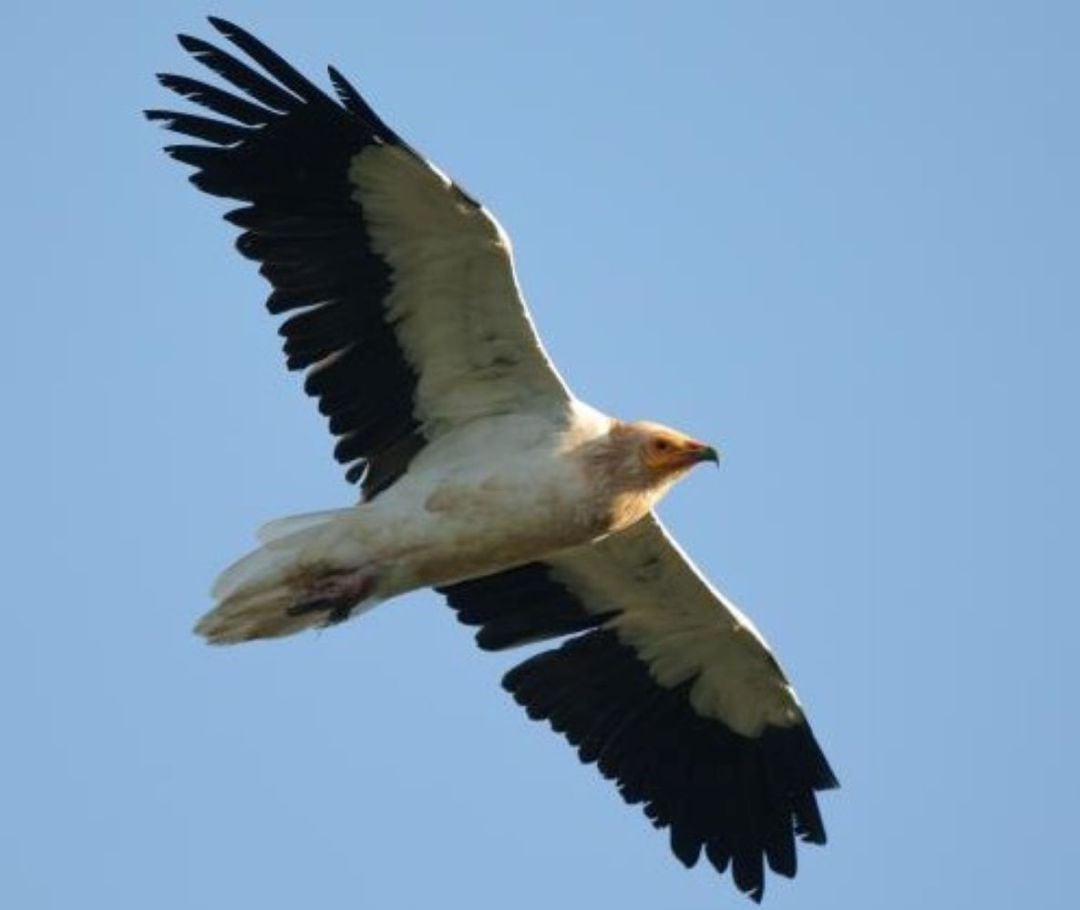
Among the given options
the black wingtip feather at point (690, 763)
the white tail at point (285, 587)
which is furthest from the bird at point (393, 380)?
the black wingtip feather at point (690, 763)

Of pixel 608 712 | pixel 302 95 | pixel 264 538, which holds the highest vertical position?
pixel 302 95

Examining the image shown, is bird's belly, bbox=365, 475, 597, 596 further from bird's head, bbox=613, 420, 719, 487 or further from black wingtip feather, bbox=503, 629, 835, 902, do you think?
black wingtip feather, bbox=503, 629, 835, 902

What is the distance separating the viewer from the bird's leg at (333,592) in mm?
12625

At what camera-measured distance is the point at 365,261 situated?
12.7m

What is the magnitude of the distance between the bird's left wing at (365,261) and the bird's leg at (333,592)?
2.03 ft

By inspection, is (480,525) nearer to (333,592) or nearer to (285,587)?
(333,592)

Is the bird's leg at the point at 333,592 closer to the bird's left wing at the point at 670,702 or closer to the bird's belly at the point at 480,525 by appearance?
the bird's belly at the point at 480,525

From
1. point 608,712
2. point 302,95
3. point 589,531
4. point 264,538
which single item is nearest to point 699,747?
point 608,712

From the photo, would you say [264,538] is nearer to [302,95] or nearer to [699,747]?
[302,95]

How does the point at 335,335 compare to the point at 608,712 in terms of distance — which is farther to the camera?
the point at 608,712

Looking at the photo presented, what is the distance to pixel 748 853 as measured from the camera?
47.1 feet

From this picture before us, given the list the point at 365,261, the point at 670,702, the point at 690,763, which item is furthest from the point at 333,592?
the point at 690,763

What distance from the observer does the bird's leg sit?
41.4 ft

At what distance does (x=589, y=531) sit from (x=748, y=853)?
8.80 ft
